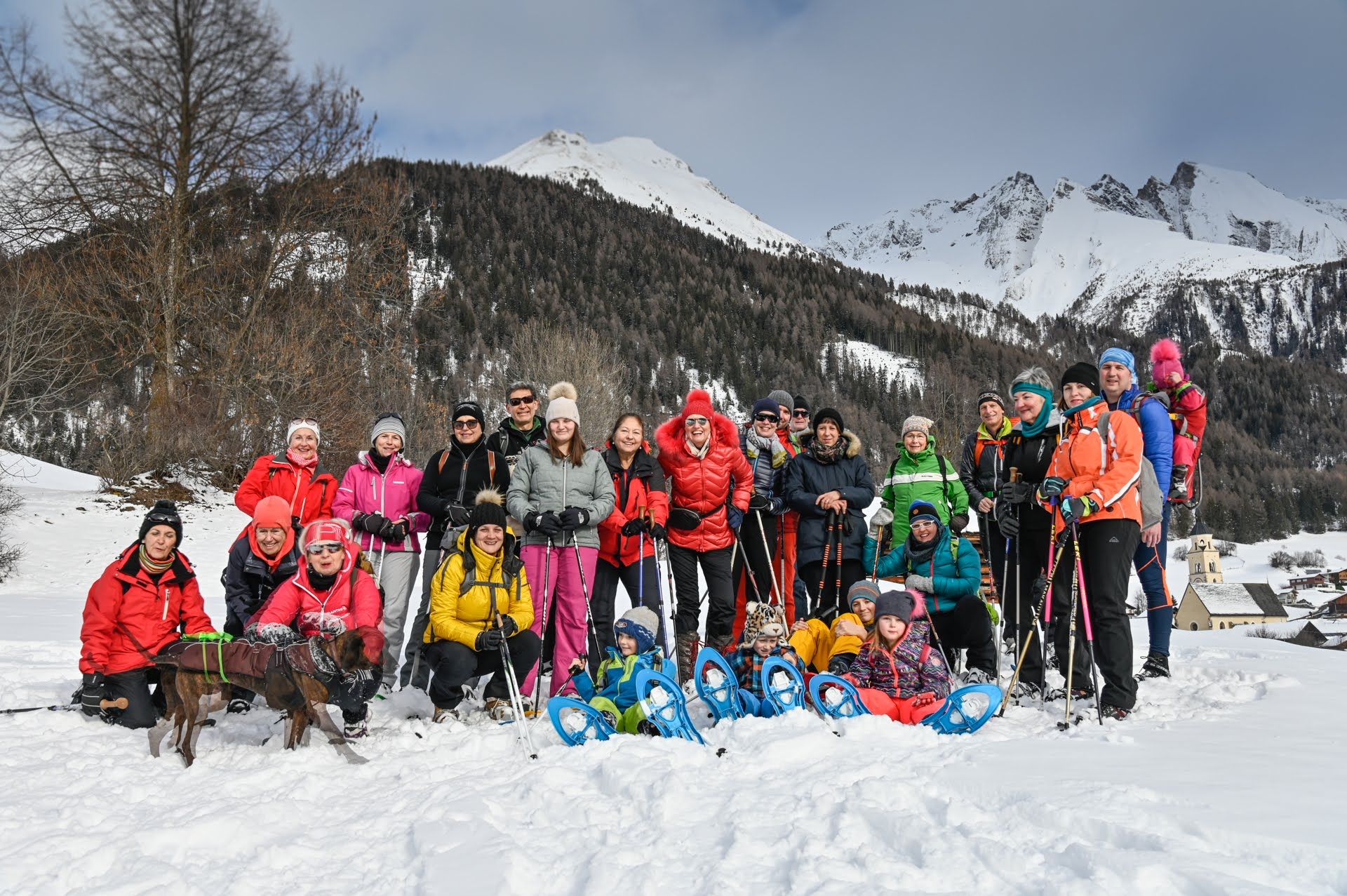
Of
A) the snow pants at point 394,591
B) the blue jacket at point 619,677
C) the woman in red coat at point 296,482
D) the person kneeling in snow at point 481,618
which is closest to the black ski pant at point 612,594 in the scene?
the blue jacket at point 619,677

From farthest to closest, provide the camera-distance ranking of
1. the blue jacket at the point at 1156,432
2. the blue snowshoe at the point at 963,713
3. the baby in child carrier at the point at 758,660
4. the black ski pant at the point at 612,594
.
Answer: the black ski pant at the point at 612,594 → the blue jacket at the point at 1156,432 → the baby in child carrier at the point at 758,660 → the blue snowshoe at the point at 963,713

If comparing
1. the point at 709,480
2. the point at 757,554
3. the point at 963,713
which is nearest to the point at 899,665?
the point at 963,713

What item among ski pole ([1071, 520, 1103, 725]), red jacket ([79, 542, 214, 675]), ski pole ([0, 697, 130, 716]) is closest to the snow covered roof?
ski pole ([1071, 520, 1103, 725])

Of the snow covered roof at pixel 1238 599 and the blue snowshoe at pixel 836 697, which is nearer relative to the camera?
the blue snowshoe at pixel 836 697

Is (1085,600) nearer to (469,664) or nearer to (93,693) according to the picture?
(469,664)

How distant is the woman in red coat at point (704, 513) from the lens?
17.2 ft

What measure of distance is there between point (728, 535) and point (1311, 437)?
6051 inches

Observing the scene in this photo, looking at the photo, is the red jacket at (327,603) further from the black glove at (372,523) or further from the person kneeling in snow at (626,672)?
the person kneeling in snow at (626,672)

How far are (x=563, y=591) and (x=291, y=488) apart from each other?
85.2 inches

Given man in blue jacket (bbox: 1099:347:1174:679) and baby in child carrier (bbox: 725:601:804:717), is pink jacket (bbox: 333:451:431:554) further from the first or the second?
man in blue jacket (bbox: 1099:347:1174:679)

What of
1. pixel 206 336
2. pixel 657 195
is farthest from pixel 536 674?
pixel 657 195

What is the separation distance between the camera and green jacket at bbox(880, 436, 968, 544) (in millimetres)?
5605

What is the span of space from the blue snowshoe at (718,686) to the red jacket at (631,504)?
108 centimetres

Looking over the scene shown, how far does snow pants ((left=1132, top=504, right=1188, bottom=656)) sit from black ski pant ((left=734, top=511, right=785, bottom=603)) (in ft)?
7.82
